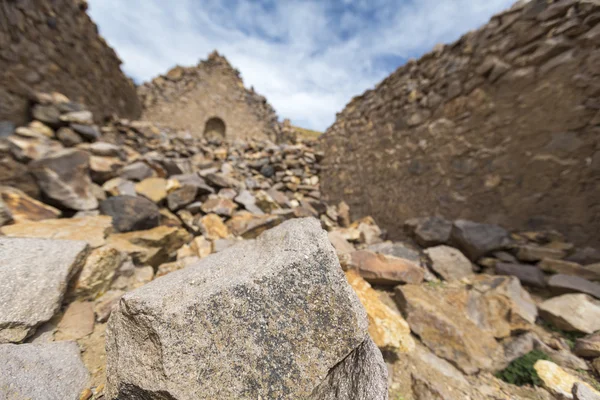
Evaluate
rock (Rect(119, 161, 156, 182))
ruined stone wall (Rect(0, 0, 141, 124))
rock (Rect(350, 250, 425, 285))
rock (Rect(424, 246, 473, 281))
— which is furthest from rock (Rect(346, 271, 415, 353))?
ruined stone wall (Rect(0, 0, 141, 124))

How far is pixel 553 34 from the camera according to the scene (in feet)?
6.96

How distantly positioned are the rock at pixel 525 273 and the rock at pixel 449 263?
259mm

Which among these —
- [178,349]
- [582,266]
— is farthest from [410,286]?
[178,349]

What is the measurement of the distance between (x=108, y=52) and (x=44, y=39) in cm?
244

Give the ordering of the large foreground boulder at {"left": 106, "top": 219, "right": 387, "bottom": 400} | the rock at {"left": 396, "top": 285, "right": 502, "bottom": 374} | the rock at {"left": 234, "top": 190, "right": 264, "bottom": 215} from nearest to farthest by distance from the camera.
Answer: the large foreground boulder at {"left": 106, "top": 219, "right": 387, "bottom": 400} < the rock at {"left": 396, "top": 285, "right": 502, "bottom": 374} < the rock at {"left": 234, "top": 190, "right": 264, "bottom": 215}

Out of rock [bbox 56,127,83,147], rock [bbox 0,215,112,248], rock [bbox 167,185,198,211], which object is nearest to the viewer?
rock [bbox 0,215,112,248]

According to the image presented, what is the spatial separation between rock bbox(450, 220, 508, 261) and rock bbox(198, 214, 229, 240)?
2869 mm

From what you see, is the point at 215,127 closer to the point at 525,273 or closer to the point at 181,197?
the point at 181,197

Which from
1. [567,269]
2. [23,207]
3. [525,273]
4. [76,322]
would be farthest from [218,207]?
[567,269]

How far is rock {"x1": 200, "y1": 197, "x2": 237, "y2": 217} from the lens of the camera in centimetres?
309

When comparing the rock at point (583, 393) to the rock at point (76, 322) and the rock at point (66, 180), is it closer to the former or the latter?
the rock at point (76, 322)

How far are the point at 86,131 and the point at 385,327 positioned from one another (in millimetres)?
4889

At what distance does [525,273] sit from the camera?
2.04 metres

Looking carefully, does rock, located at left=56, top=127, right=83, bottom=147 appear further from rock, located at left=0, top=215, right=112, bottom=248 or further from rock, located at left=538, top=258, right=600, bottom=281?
rock, located at left=538, top=258, right=600, bottom=281
